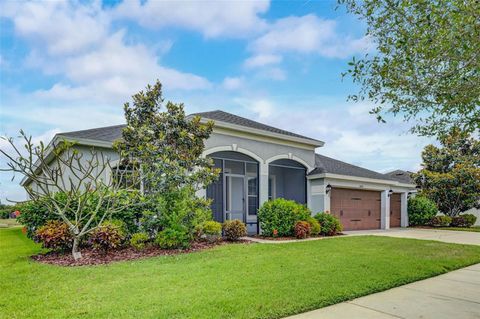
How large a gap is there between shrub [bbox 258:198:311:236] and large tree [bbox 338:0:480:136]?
23.6 ft

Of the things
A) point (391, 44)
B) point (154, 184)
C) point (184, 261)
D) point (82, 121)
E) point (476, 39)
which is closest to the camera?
point (476, 39)

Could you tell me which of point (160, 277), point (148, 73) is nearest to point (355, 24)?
point (160, 277)

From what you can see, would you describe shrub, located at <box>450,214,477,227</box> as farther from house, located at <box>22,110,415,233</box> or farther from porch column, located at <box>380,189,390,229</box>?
porch column, located at <box>380,189,390,229</box>

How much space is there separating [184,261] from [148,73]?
763cm

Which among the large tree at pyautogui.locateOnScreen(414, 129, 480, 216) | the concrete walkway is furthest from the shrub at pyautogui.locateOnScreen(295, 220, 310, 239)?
the large tree at pyautogui.locateOnScreen(414, 129, 480, 216)

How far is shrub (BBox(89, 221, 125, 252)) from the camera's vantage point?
29.3 ft

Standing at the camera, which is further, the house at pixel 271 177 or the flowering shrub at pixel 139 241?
the house at pixel 271 177

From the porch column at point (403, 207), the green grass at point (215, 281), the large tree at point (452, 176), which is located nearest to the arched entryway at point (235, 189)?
the green grass at point (215, 281)

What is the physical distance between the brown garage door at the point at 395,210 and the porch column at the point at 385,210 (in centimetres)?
162

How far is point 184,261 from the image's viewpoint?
7.86 m

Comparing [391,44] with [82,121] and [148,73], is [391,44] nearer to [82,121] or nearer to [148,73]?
[148,73]

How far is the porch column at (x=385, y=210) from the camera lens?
61.7ft

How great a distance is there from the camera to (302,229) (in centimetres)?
1264

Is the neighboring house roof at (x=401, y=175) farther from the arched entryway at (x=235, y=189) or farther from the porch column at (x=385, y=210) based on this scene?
the arched entryway at (x=235, y=189)
